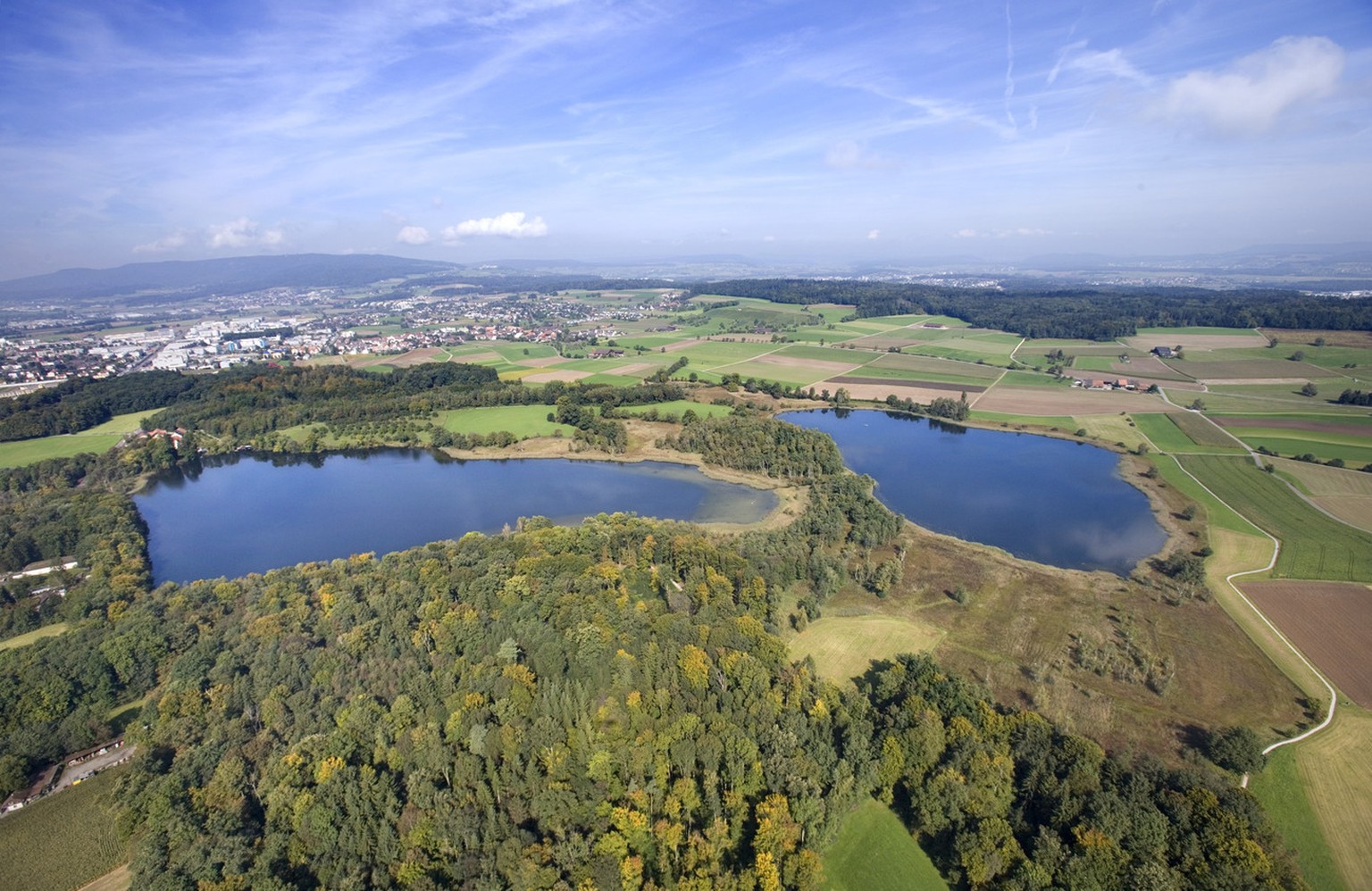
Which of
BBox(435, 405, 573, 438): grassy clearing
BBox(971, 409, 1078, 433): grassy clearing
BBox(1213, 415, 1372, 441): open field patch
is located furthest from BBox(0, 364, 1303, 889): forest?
BBox(1213, 415, 1372, 441): open field patch

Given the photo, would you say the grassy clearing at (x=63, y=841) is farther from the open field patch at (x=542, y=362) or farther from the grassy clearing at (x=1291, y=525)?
the open field patch at (x=542, y=362)

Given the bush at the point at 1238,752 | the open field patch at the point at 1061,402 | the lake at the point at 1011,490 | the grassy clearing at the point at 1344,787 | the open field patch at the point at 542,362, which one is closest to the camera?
the grassy clearing at the point at 1344,787

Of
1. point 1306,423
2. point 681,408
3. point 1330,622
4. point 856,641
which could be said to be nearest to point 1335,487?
point 1306,423

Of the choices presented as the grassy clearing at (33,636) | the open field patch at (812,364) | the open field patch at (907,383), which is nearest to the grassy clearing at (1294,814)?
the grassy clearing at (33,636)

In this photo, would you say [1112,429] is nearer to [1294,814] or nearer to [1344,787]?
[1344,787]

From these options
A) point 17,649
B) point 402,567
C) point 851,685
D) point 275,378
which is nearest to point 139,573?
point 17,649
